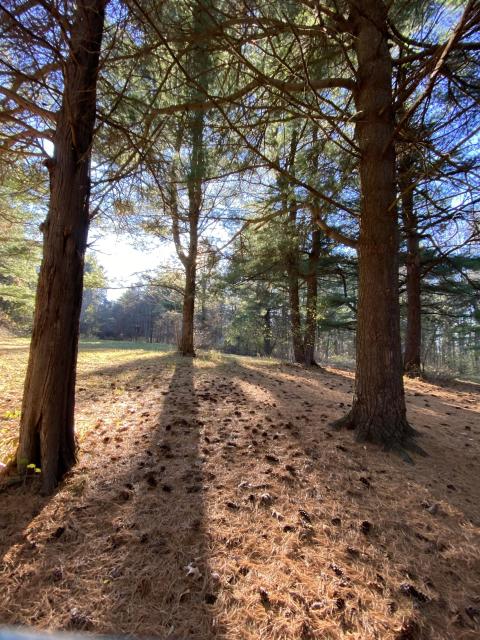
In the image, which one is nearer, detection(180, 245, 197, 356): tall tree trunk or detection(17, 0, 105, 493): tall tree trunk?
detection(17, 0, 105, 493): tall tree trunk

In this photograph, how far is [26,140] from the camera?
256 centimetres

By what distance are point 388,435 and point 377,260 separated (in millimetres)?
1727

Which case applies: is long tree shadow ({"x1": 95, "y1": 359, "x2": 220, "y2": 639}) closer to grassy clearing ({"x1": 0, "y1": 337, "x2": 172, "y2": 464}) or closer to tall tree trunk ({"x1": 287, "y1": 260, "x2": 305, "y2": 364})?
grassy clearing ({"x1": 0, "y1": 337, "x2": 172, "y2": 464})

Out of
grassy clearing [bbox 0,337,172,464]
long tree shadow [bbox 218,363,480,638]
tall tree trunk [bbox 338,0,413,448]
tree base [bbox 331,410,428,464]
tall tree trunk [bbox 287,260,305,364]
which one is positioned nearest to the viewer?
long tree shadow [bbox 218,363,480,638]

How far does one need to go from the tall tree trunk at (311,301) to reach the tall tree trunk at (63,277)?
24.4 ft

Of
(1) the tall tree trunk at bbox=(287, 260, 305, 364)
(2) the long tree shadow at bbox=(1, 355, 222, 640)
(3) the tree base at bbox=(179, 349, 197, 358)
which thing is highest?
(1) the tall tree trunk at bbox=(287, 260, 305, 364)

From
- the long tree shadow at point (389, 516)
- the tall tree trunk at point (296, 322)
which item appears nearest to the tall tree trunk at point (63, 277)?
the long tree shadow at point (389, 516)

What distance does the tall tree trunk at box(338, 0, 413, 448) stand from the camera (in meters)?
3.08

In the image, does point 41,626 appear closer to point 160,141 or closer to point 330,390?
point 160,141

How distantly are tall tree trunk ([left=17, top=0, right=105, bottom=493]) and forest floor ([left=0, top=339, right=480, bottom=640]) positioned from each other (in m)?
0.31

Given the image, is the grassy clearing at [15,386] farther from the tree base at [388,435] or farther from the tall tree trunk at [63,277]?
the tree base at [388,435]

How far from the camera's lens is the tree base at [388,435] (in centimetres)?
292

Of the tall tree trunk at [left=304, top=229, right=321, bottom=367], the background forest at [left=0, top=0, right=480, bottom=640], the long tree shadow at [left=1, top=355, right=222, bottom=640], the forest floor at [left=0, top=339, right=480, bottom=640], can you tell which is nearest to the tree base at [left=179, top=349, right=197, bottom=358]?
the tall tree trunk at [left=304, top=229, right=321, bottom=367]

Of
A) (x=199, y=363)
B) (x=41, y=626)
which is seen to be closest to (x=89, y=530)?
(x=41, y=626)
